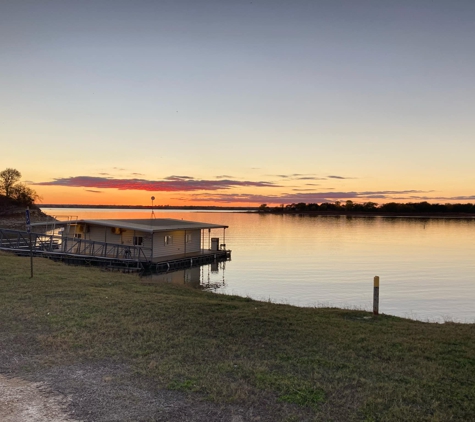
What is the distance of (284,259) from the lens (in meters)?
42.6

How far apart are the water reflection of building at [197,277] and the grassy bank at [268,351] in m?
15.4

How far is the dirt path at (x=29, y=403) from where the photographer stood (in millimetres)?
4859

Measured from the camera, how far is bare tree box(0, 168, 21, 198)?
94375 mm

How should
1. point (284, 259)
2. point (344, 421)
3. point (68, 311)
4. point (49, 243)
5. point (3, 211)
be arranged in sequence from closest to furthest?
1. point (344, 421)
2. point (68, 311)
3. point (49, 243)
4. point (284, 259)
5. point (3, 211)

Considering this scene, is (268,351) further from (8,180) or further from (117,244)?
(8,180)

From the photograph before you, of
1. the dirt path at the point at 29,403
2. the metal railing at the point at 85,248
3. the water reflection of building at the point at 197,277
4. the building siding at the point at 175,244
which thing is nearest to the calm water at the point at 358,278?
the water reflection of building at the point at 197,277

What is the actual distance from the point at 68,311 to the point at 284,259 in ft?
111

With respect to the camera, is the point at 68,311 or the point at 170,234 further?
the point at 170,234

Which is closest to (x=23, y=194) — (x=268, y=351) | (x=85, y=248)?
(x=85, y=248)

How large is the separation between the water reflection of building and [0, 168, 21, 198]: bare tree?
76691 millimetres

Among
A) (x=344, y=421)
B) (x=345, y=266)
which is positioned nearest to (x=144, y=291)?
(x=344, y=421)

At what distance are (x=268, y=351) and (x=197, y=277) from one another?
952 inches

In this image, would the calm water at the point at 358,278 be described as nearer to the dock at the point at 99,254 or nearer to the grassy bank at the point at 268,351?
the dock at the point at 99,254

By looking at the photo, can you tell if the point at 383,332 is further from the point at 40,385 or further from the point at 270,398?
the point at 40,385
